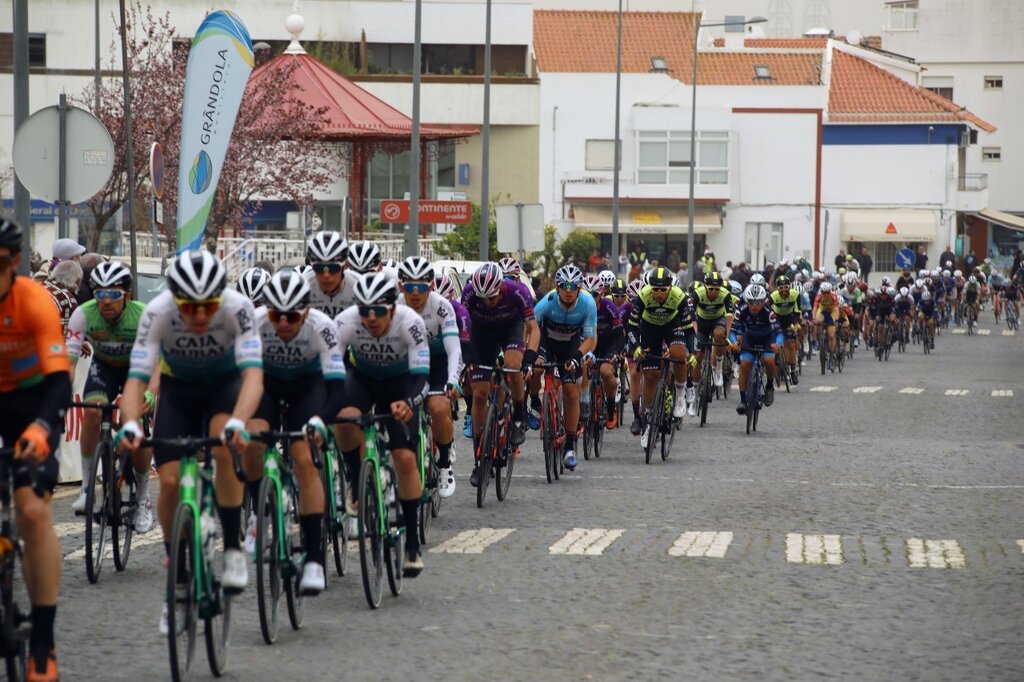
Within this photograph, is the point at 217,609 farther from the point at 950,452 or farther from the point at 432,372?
the point at 950,452

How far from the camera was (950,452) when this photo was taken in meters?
19.9

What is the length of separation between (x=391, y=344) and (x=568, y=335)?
696 centimetres

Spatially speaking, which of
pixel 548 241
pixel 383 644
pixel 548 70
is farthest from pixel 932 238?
pixel 383 644

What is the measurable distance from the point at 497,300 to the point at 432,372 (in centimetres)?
203

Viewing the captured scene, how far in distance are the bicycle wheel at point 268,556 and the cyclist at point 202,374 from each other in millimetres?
135

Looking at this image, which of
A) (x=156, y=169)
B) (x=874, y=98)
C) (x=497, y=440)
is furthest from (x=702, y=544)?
(x=874, y=98)

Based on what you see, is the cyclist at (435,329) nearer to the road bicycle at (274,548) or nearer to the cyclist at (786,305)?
the road bicycle at (274,548)

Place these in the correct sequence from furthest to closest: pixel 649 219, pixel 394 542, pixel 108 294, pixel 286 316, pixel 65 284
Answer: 1. pixel 649 219
2. pixel 65 284
3. pixel 108 294
4. pixel 394 542
5. pixel 286 316

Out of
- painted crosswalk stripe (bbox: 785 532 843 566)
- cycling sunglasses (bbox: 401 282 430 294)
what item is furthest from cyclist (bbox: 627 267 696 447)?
cycling sunglasses (bbox: 401 282 430 294)

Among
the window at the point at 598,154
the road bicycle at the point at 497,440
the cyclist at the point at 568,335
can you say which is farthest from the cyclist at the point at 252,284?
the window at the point at 598,154

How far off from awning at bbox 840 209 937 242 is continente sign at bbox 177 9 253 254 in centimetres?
6061

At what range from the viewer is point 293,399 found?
9406 millimetres

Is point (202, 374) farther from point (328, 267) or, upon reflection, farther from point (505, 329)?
point (505, 329)

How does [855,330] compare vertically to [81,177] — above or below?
below
